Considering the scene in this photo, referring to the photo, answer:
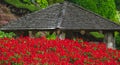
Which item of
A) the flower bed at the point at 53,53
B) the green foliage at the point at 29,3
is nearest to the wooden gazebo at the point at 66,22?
the green foliage at the point at 29,3

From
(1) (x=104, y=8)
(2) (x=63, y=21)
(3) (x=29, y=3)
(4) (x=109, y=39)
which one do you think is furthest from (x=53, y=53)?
(1) (x=104, y=8)

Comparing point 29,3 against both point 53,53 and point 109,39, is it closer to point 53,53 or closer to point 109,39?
point 109,39

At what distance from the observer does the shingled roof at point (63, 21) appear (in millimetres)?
23969

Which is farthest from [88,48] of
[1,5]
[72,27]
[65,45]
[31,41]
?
[1,5]

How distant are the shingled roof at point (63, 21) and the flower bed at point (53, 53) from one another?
387 inches

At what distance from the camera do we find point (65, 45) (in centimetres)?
1305

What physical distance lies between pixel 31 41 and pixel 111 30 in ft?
43.2

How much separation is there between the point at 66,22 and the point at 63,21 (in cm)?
17

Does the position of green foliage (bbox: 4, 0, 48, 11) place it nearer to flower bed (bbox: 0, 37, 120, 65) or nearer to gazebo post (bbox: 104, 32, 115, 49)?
gazebo post (bbox: 104, 32, 115, 49)

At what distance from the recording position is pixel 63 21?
23.8 meters

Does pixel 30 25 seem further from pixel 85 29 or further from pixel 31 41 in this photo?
pixel 31 41

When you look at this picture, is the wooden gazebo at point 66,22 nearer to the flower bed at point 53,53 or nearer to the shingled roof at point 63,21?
the shingled roof at point 63,21

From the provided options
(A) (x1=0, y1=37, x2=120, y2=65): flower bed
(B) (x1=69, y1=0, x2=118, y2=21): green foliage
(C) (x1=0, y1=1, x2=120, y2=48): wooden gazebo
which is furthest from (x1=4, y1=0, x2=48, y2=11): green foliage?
(A) (x1=0, y1=37, x2=120, y2=65): flower bed

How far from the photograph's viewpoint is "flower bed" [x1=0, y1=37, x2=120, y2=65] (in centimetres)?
1042
